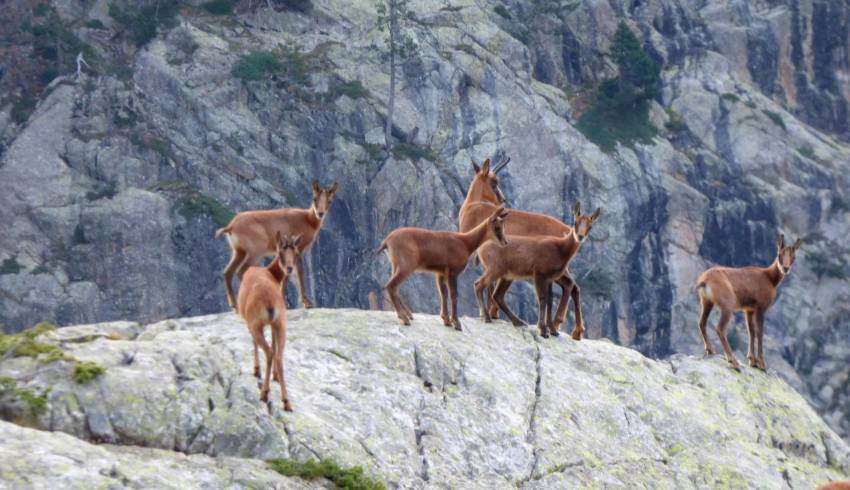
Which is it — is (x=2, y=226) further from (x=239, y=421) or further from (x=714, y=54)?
(x=239, y=421)

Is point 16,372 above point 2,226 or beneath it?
above

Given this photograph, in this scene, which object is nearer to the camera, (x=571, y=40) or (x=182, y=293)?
(x=182, y=293)

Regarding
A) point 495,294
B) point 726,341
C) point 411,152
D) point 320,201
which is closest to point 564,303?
point 495,294

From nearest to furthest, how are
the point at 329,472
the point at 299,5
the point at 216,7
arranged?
1. the point at 329,472
2. the point at 216,7
3. the point at 299,5

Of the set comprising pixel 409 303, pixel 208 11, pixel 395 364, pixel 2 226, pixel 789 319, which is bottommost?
pixel 789 319

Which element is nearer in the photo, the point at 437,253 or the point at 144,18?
the point at 437,253

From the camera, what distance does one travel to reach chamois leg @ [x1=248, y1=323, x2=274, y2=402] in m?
18.4

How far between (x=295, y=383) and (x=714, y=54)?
9029 centimetres

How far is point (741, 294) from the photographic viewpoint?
2692cm

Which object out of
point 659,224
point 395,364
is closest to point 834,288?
point 659,224

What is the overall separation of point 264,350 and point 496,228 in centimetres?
664

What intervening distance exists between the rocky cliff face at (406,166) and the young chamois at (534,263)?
172 ft

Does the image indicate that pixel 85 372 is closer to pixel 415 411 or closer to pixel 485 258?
pixel 415 411

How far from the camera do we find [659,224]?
9288cm
